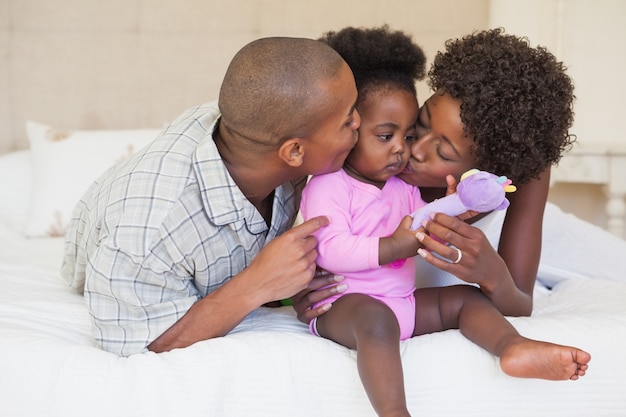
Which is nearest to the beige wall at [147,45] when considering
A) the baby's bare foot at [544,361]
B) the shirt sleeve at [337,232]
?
the shirt sleeve at [337,232]

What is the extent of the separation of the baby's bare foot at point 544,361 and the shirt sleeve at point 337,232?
291 mm

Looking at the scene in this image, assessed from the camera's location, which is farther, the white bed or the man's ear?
the man's ear

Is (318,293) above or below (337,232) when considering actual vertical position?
below

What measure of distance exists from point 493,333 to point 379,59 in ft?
1.95

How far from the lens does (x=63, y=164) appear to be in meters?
2.60

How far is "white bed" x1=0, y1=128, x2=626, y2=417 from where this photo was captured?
4.14 feet

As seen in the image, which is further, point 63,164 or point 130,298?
point 63,164

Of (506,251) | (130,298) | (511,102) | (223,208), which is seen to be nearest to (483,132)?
(511,102)

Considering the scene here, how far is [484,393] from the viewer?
1353mm

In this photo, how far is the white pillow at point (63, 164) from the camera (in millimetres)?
2533

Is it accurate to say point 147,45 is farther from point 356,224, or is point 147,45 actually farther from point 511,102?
point 511,102

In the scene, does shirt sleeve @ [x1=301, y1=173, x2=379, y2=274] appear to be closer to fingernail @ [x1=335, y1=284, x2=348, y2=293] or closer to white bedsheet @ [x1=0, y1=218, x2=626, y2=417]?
fingernail @ [x1=335, y1=284, x2=348, y2=293]

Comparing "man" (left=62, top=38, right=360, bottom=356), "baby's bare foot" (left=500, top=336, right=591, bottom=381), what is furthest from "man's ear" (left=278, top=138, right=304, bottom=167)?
"baby's bare foot" (left=500, top=336, right=591, bottom=381)

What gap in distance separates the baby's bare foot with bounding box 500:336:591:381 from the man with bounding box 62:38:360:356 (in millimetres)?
408
